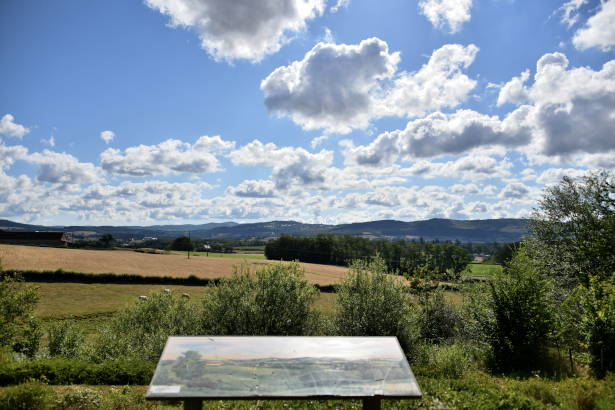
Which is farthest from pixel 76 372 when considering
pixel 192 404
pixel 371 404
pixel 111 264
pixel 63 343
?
pixel 111 264

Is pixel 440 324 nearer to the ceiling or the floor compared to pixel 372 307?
A: nearer to the floor

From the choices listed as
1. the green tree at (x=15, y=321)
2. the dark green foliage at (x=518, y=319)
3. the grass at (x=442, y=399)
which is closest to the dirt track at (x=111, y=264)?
the green tree at (x=15, y=321)

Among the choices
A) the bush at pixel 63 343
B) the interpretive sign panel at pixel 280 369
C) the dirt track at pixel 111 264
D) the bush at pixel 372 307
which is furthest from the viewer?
the dirt track at pixel 111 264

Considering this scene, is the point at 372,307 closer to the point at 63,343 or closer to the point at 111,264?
the point at 63,343

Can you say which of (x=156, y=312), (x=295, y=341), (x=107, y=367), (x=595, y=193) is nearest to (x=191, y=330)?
(x=156, y=312)

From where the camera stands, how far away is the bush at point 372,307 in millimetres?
24297

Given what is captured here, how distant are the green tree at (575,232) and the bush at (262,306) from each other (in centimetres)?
1962

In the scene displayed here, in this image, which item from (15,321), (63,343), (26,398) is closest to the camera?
(26,398)

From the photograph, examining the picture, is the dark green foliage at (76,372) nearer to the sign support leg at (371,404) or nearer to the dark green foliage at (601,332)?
the sign support leg at (371,404)

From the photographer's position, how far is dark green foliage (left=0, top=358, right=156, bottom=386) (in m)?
14.1

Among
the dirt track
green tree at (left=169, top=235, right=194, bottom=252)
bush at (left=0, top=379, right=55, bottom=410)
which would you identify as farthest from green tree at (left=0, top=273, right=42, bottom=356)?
green tree at (left=169, top=235, right=194, bottom=252)

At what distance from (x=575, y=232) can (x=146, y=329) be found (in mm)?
37453

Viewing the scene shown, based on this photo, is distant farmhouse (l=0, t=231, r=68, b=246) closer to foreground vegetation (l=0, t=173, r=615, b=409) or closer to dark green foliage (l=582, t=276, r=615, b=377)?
foreground vegetation (l=0, t=173, r=615, b=409)

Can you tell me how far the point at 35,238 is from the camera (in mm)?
113375
